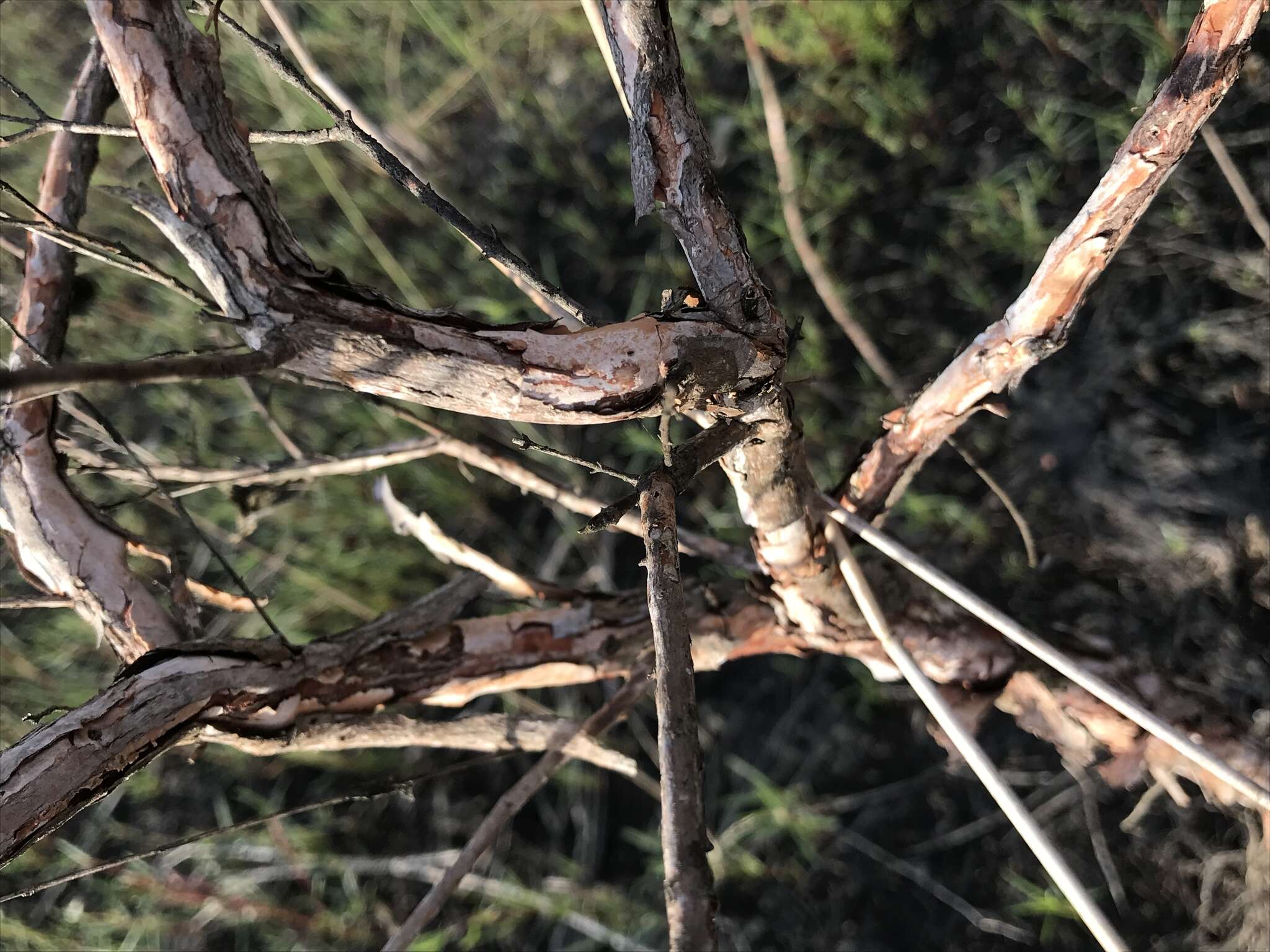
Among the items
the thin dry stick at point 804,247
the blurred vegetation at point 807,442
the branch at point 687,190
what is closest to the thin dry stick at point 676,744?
the branch at point 687,190

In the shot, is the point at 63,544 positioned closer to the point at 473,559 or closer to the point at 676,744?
the point at 473,559

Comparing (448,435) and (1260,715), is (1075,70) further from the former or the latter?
(448,435)

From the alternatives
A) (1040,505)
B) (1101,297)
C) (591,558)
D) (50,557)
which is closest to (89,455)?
(50,557)

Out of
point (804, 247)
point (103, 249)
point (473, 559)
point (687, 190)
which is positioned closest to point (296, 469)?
point (473, 559)

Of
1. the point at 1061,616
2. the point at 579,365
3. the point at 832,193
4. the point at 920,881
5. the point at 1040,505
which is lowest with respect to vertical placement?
the point at 920,881

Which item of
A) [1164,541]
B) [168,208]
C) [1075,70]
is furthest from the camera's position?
[1075,70]
